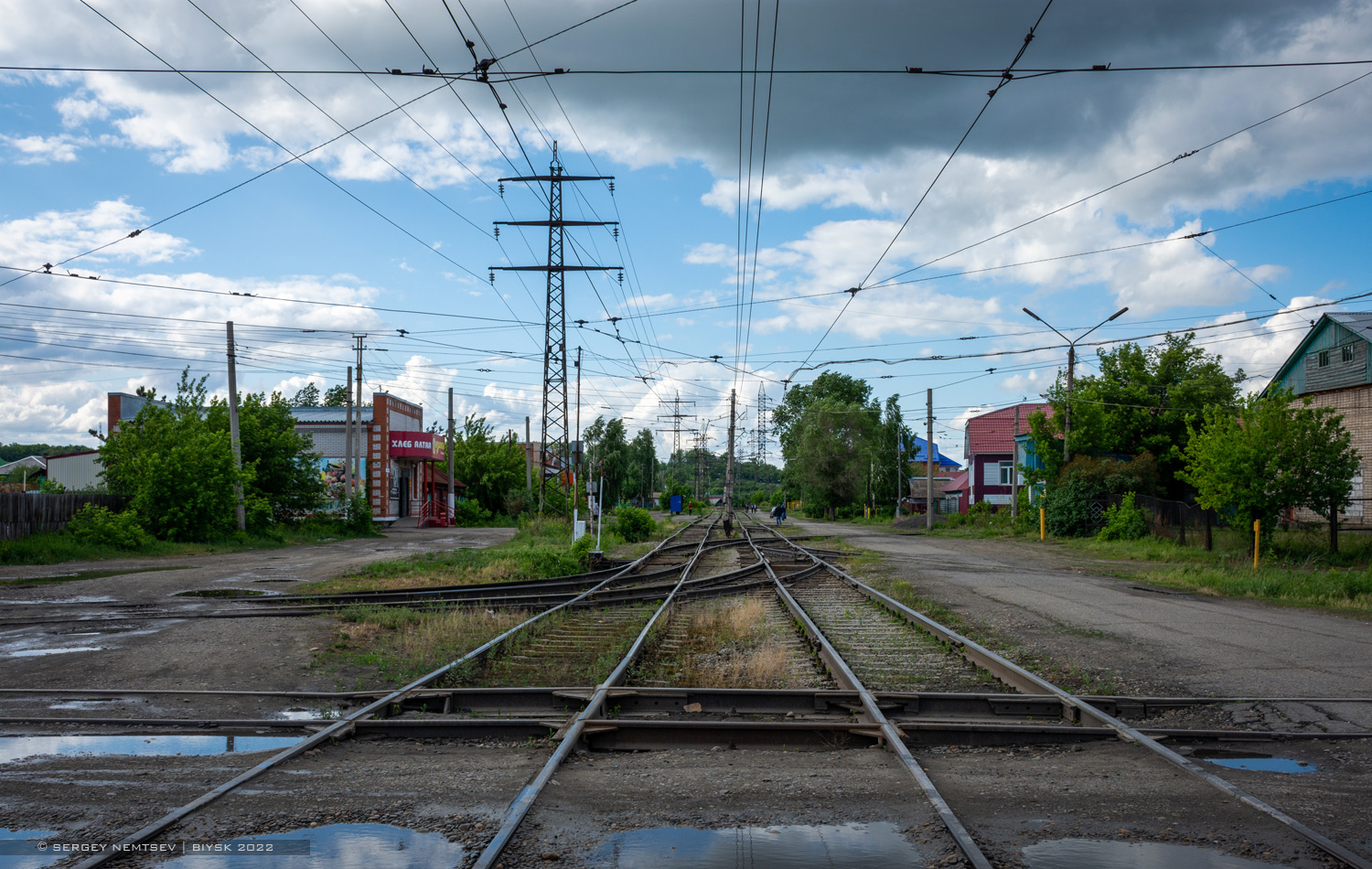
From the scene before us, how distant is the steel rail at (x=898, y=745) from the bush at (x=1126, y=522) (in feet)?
80.0

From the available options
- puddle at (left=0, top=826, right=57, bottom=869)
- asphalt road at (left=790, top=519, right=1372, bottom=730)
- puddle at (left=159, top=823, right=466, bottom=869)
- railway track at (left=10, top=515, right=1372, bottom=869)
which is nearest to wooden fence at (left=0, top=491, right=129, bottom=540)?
railway track at (left=10, top=515, right=1372, bottom=869)

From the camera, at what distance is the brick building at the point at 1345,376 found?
32.3 m

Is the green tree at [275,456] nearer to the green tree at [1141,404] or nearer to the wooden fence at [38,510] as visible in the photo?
the wooden fence at [38,510]

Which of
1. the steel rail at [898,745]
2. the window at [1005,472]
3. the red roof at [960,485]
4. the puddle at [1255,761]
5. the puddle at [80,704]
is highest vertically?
the window at [1005,472]

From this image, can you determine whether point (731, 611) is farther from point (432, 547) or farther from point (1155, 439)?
point (1155, 439)

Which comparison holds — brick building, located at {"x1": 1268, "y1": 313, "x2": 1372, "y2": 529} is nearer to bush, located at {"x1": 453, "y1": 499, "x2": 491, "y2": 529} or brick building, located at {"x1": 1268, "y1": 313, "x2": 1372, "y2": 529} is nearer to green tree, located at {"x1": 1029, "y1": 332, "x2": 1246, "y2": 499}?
green tree, located at {"x1": 1029, "y1": 332, "x2": 1246, "y2": 499}

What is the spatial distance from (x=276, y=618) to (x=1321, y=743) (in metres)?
12.3

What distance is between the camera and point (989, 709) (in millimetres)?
7535

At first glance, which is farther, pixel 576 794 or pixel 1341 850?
pixel 576 794

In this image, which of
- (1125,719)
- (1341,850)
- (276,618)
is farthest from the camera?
(276,618)

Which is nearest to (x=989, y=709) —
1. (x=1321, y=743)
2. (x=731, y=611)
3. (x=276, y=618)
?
(x=1321, y=743)

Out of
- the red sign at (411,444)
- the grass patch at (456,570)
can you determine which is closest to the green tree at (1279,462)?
the grass patch at (456,570)

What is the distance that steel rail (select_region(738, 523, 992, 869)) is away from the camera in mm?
4074

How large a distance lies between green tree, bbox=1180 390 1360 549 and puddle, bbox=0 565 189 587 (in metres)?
25.5
